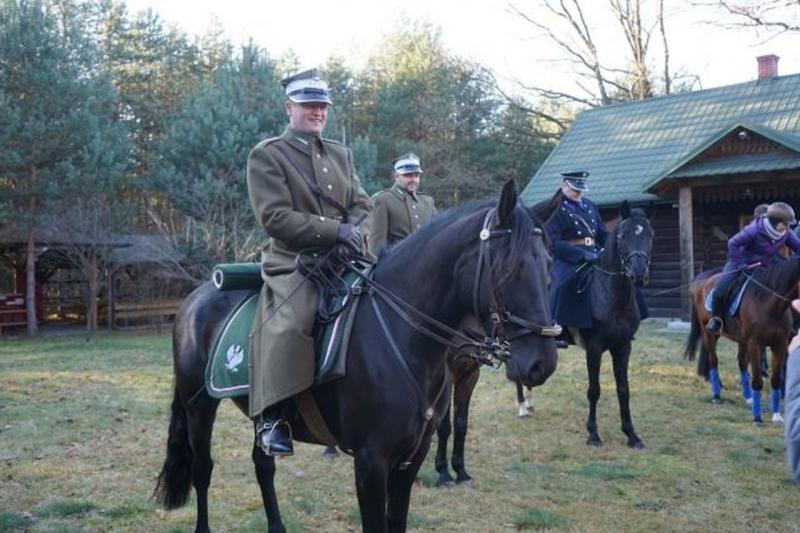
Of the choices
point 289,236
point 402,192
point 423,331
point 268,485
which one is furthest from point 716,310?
point 289,236

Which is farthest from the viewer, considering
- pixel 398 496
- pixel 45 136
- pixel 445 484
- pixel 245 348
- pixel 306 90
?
pixel 45 136

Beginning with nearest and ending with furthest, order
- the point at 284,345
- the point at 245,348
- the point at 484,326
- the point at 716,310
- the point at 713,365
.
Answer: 1. the point at 484,326
2. the point at 284,345
3. the point at 245,348
4. the point at 716,310
5. the point at 713,365

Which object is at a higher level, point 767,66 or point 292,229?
→ point 767,66

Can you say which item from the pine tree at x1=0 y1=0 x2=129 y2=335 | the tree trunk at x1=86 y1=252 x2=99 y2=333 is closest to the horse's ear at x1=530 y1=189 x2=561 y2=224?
the pine tree at x1=0 y1=0 x2=129 y2=335

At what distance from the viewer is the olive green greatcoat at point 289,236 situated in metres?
3.69

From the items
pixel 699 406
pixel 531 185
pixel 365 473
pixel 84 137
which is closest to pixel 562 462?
pixel 699 406

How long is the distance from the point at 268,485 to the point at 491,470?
2.65 metres

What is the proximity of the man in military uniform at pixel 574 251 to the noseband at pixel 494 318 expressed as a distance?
14.8 ft

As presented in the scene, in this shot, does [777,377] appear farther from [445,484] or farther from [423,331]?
[423,331]

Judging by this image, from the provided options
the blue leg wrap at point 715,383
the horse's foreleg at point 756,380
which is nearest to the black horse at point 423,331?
the horse's foreleg at point 756,380

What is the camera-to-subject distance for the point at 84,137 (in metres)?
22.7

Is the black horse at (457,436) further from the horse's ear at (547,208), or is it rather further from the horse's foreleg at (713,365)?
the horse's foreleg at (713,365)

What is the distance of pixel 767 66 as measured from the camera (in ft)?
74.8

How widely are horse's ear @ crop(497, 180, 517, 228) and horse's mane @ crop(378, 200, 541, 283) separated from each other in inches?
1.0
